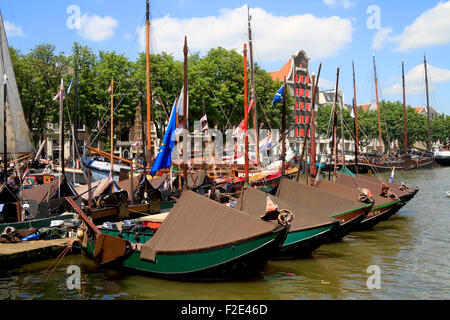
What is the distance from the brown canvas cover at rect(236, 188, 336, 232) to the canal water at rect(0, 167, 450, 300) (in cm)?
145

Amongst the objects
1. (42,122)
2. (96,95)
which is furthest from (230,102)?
(42,122)

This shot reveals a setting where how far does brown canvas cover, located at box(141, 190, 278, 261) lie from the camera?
13.8 metres

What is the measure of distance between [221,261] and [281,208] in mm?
4892

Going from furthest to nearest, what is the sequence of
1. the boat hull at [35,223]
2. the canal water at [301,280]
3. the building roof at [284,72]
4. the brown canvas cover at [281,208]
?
the building roof at [284,72] < the boat hull at [35,223] < the brown canvas cover at [281,208] < the canal water at [301,280]

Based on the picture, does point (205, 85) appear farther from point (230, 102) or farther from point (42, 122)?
point (42, 122)

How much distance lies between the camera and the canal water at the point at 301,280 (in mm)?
13875

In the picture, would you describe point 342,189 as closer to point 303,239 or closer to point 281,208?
point 281,208

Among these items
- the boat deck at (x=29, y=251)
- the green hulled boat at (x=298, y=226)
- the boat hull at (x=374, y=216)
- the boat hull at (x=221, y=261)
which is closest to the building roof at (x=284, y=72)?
the boat hull at (x=374, y=216)

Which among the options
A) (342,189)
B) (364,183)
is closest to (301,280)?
(342,189)

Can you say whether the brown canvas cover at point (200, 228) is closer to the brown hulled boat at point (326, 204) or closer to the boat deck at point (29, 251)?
the boat deck at point (29, 251)

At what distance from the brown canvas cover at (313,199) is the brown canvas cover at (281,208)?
8.96 feet

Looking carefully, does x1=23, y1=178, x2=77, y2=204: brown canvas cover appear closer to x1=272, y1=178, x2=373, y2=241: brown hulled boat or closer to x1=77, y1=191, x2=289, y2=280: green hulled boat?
x1=77, y1=191, x2=289, y2=280: green hulled boat

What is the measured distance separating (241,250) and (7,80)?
43.9 feet

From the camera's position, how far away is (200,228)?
14.2m
